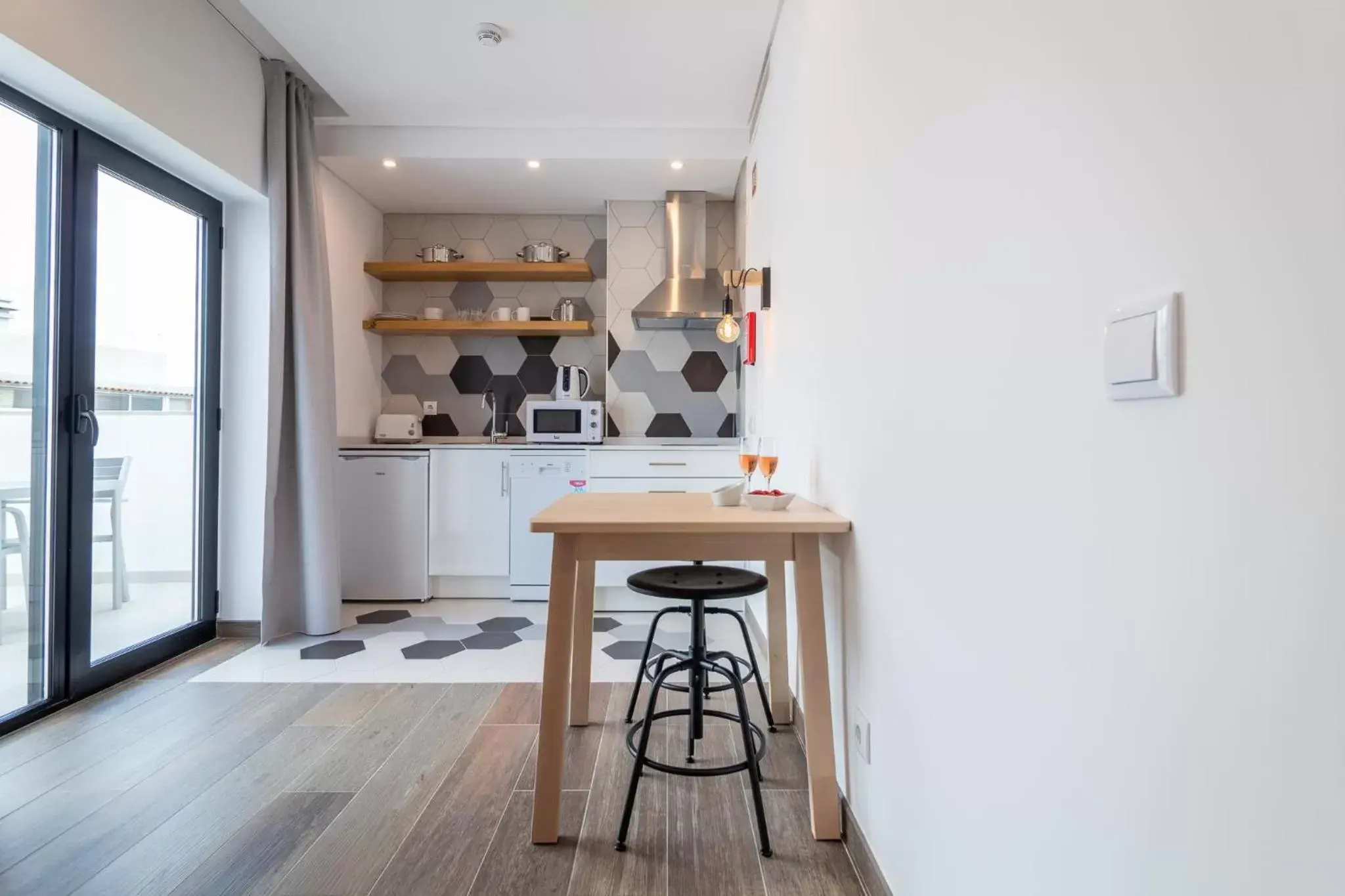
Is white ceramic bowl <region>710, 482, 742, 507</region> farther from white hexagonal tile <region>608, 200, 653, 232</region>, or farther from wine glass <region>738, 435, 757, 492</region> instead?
white hexagonal tile <region>608, 200, 653, 232</region>

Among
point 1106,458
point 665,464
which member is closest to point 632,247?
point 665,464

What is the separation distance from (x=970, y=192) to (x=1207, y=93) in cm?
46

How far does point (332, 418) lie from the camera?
3.51 m

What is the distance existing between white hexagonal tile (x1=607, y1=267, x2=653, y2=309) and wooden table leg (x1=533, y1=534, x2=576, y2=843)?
307 centimetres

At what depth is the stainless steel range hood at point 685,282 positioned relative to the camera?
13.6 ft

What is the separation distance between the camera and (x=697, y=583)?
1.82 metres

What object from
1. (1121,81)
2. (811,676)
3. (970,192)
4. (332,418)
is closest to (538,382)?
(332,418)

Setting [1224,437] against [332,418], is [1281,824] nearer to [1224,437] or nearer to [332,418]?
[1224,437]

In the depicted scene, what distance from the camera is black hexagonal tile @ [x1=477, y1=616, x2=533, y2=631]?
353cm

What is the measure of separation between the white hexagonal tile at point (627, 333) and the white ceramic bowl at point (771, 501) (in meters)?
2.87

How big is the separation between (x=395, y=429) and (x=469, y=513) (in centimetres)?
82

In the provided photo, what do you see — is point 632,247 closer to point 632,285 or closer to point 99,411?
point 632,285

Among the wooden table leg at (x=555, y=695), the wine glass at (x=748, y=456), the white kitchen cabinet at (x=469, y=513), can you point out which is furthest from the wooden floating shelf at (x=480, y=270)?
the wooden table leg at (x=555, y=695)

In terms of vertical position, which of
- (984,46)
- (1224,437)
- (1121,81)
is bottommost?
(1224,437)
